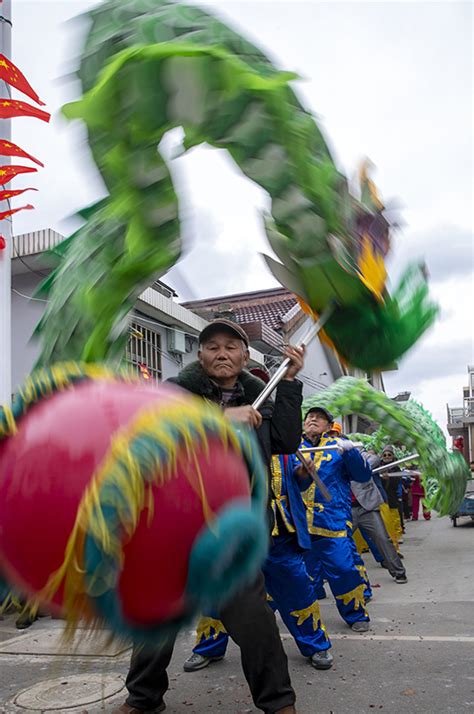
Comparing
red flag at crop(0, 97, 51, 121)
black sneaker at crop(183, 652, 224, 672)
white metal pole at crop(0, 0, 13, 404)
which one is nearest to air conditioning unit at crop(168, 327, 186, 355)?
white metal pole at crop(0, 0, 13, 404)

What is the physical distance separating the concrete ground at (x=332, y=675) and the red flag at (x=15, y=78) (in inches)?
164

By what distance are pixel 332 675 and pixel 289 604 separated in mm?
477

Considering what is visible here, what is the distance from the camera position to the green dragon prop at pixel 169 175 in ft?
6.21

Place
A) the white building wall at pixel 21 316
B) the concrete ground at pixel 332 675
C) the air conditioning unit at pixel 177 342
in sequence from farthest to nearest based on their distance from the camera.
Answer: the air conditioning unit at pixel 177 342
the white building wall at pixel 21 316
the concrete ground at pixel 332 675

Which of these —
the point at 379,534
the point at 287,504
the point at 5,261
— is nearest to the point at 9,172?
the point at 5,261

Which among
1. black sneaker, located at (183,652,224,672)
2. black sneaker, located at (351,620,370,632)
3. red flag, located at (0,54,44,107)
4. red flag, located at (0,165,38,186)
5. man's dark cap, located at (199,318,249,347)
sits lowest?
black sneaker, located at (351,620,370,632)

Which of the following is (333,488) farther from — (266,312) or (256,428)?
(266,312)

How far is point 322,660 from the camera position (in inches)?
165

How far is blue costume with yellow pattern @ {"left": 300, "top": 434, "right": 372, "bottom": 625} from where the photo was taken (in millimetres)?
5168

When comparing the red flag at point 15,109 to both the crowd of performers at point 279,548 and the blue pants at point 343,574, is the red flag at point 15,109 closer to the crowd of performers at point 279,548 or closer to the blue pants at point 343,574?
the crowd of performers at point 279,548

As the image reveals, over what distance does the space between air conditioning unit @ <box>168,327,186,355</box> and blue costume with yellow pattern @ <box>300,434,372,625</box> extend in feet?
16.8

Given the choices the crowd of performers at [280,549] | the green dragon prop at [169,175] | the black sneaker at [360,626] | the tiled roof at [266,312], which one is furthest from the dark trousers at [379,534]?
the green dragon prop at [169,175]

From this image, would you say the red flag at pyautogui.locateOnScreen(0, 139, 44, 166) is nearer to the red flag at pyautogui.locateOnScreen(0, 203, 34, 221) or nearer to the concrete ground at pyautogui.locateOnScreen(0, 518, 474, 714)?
the red flag at pyautogui.locateOnScreen(0, 203, 34, 221)

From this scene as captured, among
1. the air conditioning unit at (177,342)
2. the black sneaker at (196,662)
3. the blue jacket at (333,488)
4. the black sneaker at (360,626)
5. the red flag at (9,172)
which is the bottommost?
the black sneaker at (360,626)
